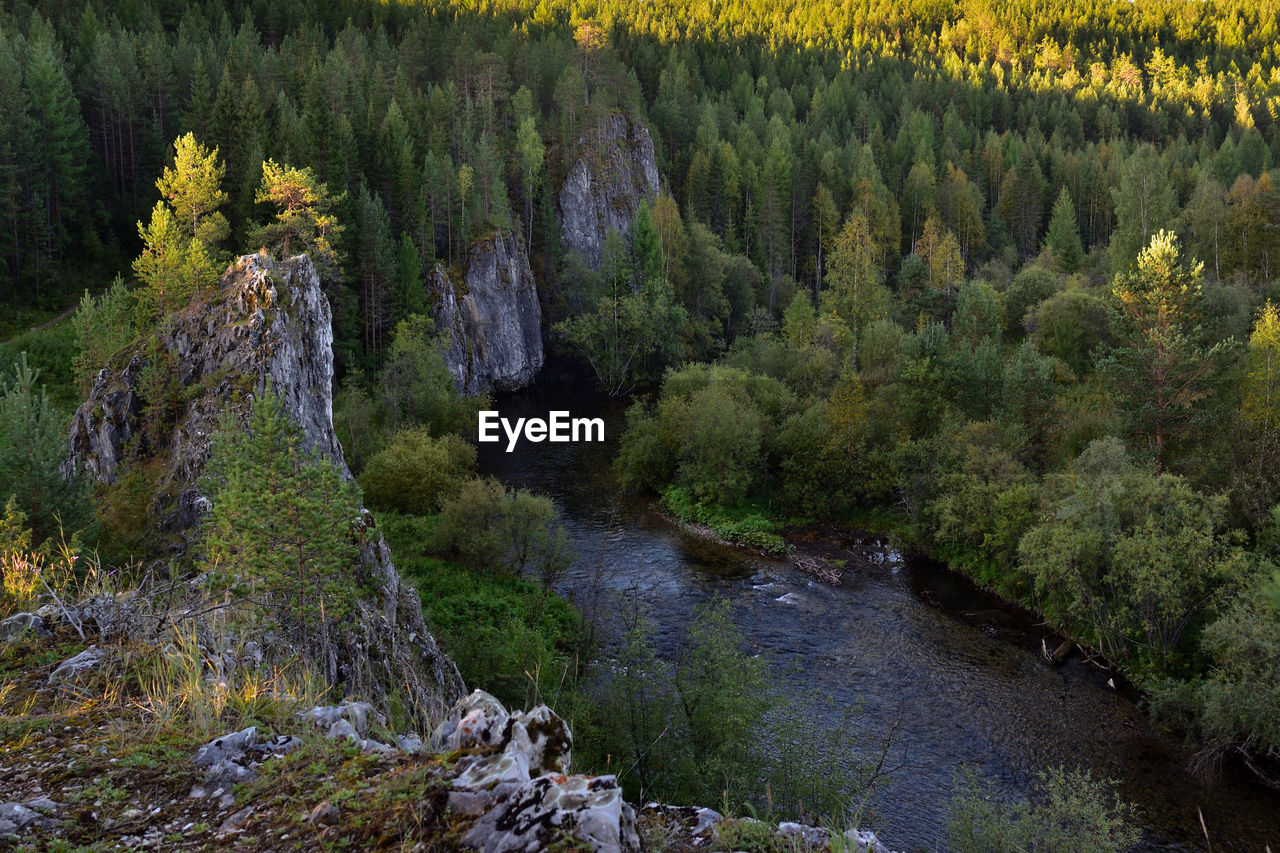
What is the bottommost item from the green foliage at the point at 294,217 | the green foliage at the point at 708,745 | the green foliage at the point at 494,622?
the green foliage at the point at 494,622

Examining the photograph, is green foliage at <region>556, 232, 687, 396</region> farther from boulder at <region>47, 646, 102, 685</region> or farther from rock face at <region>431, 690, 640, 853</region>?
rock face at <region>431, 690, 640, 853</region>

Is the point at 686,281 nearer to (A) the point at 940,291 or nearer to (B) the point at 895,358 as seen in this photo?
(A) the point at 940,291

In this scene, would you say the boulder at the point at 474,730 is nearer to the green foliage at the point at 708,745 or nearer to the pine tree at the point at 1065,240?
the green foliage at the point at 708,745

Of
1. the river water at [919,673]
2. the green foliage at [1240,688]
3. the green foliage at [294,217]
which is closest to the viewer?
the river water at [919,673]

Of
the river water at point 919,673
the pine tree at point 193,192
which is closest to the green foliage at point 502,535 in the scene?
the river water at point 919,673

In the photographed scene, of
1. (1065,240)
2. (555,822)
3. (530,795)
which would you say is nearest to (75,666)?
(530,795)

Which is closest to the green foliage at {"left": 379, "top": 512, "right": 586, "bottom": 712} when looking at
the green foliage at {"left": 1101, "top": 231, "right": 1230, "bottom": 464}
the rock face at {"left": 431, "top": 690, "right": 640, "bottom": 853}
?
the rock face at {"left": 431, "top": 690, "right": 640, "bottom": 853}
